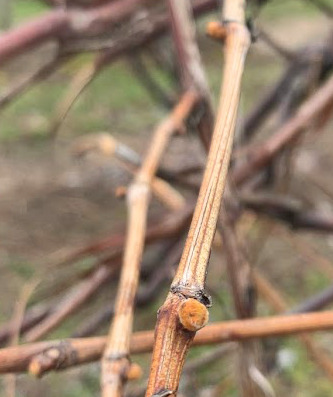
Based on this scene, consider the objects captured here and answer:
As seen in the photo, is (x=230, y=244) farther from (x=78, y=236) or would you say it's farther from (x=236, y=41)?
(x=78, y=236)

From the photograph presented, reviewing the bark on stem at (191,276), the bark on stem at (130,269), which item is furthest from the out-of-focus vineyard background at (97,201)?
the bark on stem at (191,276)

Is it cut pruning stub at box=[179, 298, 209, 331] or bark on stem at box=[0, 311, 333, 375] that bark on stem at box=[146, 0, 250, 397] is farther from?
bark on stem at box=[0, 311, 333, 375]

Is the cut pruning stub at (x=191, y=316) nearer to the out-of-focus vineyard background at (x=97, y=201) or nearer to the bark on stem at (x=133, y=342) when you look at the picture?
the bark on stem at (x=133, y=342)

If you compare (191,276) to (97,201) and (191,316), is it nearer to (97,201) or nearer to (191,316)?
(191,316)

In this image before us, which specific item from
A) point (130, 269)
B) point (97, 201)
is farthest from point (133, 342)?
point (97, 201)

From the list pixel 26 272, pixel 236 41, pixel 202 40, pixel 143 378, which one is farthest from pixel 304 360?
pixel 202 40
